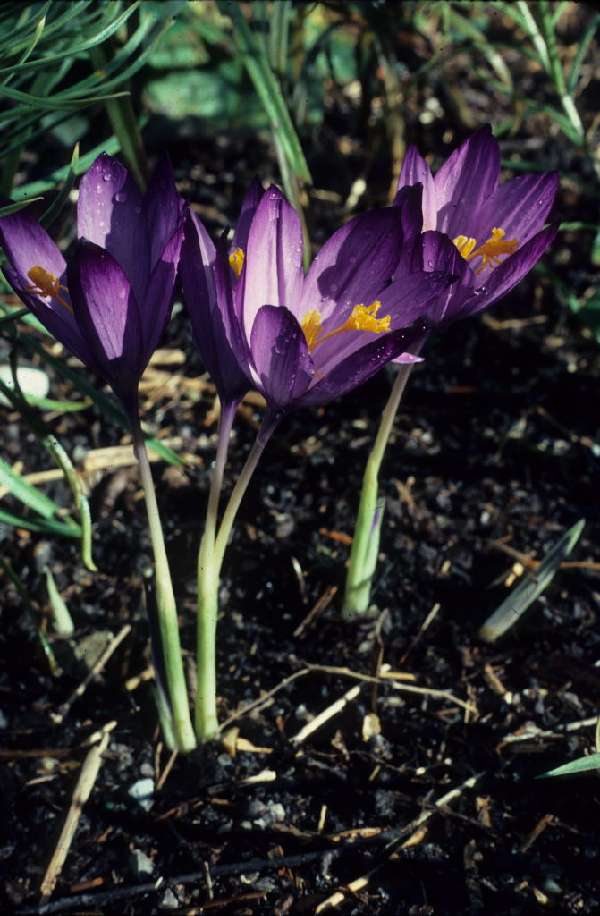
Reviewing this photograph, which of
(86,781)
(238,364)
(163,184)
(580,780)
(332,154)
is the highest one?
(163,184)

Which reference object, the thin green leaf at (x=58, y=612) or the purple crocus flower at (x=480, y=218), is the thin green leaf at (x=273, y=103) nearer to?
the purple crocus flower at (x=480, y=218)

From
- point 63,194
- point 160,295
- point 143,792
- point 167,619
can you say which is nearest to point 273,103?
point 63,194

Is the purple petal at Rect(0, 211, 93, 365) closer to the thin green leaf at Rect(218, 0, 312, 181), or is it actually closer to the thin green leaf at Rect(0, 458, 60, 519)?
the thin green leaf at Rect(0, 458, 60, 519)

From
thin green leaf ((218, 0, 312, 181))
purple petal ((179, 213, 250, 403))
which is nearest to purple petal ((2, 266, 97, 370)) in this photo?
purple petal ((179, 213, 250, 403))

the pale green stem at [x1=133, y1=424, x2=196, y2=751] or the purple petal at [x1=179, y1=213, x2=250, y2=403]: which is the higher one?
the purple petal at [x1=179, y1=213, x2=250, y2=403]

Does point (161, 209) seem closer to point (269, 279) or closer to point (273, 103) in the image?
point (269, 279)

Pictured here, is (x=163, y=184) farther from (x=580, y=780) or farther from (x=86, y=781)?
(x=580, y=780)

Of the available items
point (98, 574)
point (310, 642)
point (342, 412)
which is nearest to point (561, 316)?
point (342, 412)
